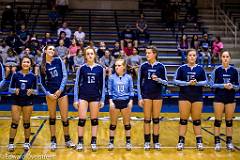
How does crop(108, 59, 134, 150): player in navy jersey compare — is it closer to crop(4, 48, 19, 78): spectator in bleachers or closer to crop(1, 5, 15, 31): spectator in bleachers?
crop(4, 48, 19, 78): spectator in bleachers

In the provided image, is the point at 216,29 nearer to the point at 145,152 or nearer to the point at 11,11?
the point at 11,11

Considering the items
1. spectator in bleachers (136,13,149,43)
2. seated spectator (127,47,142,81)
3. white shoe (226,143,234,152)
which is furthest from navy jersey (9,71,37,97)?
spectator in bleachers (136,13,149,43)

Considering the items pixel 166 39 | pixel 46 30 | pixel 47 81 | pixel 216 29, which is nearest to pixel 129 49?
pixel 166 39

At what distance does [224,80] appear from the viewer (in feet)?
24.2

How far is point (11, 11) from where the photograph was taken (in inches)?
669

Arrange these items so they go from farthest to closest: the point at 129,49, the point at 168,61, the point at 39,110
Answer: the point at 168,61 → the point at 129,49 → the point at 39,110

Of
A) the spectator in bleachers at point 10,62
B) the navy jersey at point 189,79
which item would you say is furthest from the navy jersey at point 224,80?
the spectator in bleachers at point 10,62

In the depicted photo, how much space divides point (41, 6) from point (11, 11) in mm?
3053

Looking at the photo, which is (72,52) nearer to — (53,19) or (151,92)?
(53,19)

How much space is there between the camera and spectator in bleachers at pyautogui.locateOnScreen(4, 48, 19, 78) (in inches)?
515

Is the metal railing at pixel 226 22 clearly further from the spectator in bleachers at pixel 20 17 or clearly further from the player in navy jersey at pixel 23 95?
the player in navy jersey at pixel 23 95

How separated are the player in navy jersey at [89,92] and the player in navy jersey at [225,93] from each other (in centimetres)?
220

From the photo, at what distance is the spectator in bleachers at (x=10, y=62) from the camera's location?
13.1 m

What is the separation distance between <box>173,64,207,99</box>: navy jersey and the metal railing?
11.2 metres
